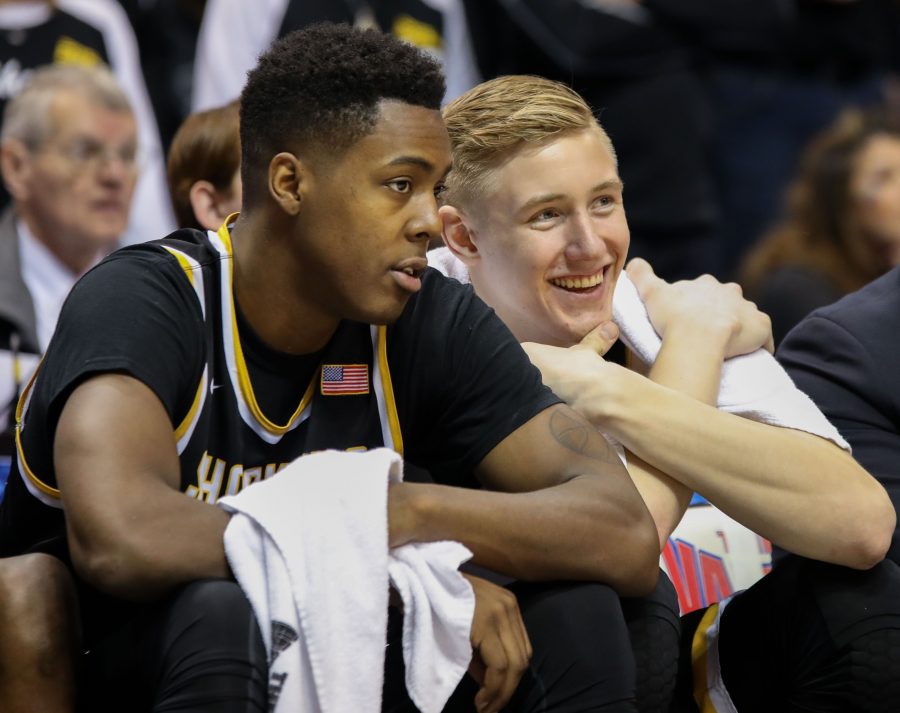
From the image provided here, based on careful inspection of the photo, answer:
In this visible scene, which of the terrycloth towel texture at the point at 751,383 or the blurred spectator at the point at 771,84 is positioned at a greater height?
the blurred spectator at the point at 771,84

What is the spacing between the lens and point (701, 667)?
2.64m

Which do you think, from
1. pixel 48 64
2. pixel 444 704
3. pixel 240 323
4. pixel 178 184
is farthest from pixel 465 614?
pixel 48 64

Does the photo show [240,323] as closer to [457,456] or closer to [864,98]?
[457,456]

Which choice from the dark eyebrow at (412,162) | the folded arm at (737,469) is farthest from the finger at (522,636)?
the dark eyebrow at (412,162)

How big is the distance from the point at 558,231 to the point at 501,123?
0.78 feet

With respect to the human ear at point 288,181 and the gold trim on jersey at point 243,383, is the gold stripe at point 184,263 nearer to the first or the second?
the gold trim on jersey at point 243,383

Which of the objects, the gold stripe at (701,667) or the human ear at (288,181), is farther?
the gold stripe at (701,667)

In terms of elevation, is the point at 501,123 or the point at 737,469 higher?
the point at 501,123

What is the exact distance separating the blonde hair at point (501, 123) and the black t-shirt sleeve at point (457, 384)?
437 mm

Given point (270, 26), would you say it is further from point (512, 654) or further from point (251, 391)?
point (512, 654)

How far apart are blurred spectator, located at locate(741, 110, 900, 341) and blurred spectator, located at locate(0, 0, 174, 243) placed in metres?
2.13

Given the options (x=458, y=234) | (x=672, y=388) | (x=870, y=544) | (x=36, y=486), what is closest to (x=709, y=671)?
(x=870, y=544)

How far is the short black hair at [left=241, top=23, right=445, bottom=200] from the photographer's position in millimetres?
2367

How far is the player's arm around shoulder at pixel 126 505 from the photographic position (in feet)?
6.66
